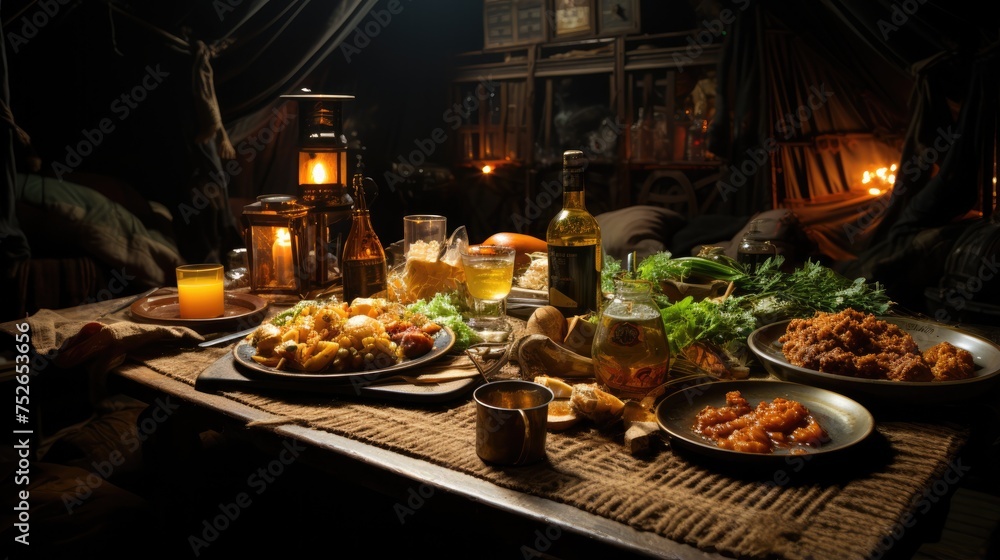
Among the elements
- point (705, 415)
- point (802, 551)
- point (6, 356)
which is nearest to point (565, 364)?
point (705, 415)

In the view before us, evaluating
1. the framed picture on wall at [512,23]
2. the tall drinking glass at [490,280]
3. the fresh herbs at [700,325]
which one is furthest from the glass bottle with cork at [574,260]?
the framed picture on wall at [512,23]

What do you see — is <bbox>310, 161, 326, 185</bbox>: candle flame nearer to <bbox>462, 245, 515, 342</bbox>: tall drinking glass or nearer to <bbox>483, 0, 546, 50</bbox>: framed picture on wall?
<bbox>462, 245, 515, 342</bbox>: tall drinking glass

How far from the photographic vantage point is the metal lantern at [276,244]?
7.94 ft

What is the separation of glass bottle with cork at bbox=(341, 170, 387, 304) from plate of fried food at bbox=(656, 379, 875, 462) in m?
1.21

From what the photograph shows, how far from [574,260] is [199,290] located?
46.3 inches

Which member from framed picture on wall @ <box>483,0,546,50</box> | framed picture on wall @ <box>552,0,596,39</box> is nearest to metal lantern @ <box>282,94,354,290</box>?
framed picture on wall @ <box>552,0,596,39</box>

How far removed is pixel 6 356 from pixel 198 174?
82.1 inches

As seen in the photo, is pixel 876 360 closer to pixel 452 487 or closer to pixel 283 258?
pixel 452 487

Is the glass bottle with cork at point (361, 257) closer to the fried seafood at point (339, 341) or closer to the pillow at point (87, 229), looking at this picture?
the fried seafood at point (339, 341)

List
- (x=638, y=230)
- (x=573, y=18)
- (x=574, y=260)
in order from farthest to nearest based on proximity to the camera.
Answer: (x=573, y=18) < (x=638, y=230) < (x=574, y=260)

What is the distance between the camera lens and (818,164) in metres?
6.66

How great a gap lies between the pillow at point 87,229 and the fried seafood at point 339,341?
120 inches

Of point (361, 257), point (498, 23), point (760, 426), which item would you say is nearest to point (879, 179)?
point (498, 23)

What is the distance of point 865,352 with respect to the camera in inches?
63.6
